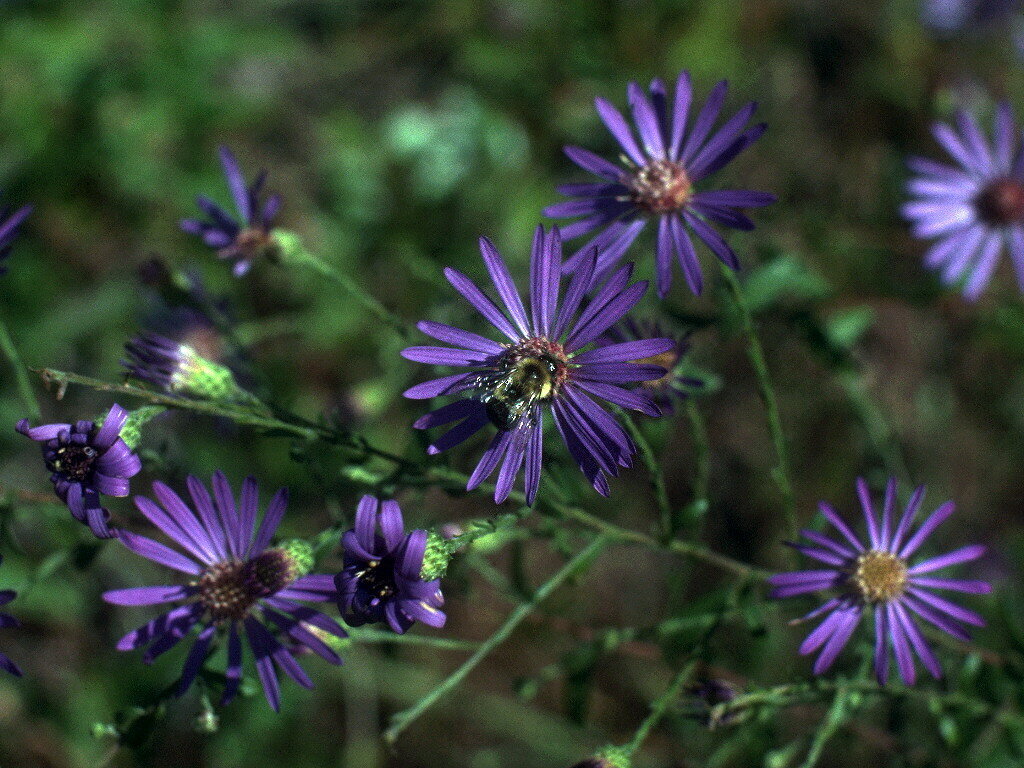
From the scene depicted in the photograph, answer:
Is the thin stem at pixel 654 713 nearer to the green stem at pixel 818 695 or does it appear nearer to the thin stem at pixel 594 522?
the green stem at pixel 818 695

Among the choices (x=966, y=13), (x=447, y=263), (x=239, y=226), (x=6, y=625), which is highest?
(x=966, y=13)

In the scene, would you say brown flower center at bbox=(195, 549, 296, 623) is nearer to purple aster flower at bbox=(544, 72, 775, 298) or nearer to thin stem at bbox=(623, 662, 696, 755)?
thin stem at bbox=(623, 662, 696, 755)

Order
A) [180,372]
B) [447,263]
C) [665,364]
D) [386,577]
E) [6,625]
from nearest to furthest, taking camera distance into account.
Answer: [386,577]
[6,625]
[180,372]
[665,364]
[447,263]

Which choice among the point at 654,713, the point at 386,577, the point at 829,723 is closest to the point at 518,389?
the point at 386,577

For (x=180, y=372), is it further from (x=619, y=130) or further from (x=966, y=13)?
(x=966, y=13)

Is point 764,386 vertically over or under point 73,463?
over

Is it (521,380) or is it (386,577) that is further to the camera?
(521,380)

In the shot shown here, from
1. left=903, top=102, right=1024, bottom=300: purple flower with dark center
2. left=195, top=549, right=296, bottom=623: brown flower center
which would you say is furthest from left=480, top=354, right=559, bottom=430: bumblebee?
left=903, top=102, right=1024, bottom=300: purple flower with dark center
